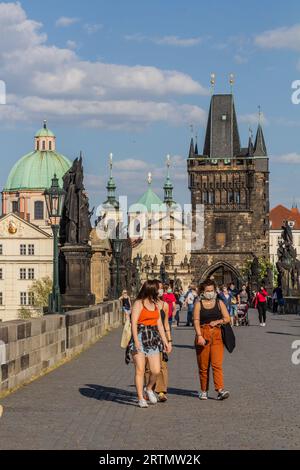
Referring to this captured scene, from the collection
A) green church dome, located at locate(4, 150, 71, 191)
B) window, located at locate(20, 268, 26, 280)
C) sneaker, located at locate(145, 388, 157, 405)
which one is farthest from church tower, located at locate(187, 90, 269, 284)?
sneaker, located at locate(145, 388, 157, 405)

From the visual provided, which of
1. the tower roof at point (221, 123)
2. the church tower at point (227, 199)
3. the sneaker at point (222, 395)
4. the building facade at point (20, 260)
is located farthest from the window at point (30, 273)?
the sneaker at point (222, 395)

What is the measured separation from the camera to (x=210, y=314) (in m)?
13.1

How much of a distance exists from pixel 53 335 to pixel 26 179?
104 metres

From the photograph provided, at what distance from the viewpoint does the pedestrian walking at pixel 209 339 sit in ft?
42.7

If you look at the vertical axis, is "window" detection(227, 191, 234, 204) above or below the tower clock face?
above

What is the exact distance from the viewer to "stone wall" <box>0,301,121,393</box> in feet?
43.8

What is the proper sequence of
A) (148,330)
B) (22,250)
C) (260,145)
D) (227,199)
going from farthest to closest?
(260,145), (227,199), (22,250), (148,330)

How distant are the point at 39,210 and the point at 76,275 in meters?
→ 88.5

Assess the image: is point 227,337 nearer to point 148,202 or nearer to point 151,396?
point 151,396

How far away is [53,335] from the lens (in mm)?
17469

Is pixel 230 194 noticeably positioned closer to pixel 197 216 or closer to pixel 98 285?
pixel 197 216

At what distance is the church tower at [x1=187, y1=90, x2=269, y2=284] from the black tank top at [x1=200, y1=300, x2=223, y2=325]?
106 meters

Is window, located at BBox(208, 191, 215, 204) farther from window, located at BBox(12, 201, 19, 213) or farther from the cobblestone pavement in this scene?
the cobblestone pavement

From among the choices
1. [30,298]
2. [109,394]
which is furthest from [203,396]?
[30,298]
